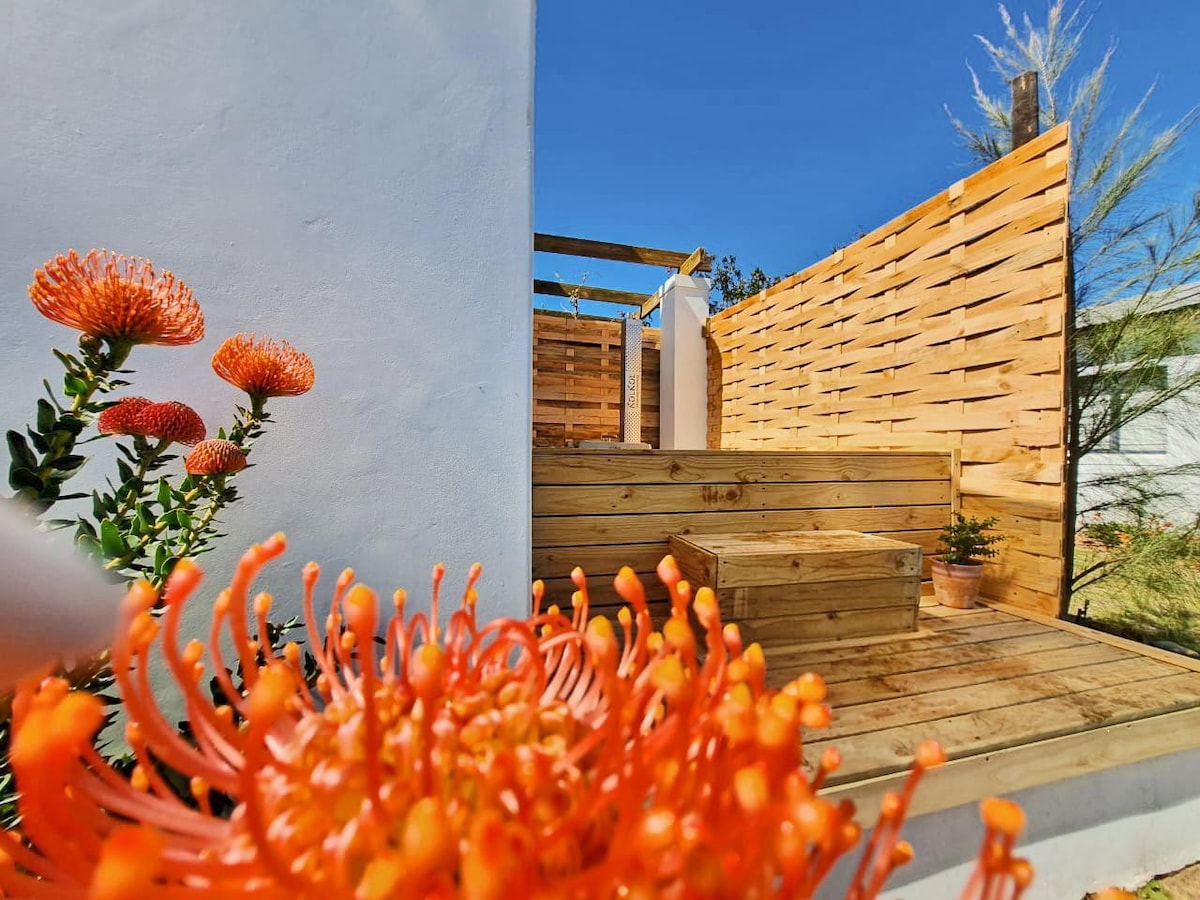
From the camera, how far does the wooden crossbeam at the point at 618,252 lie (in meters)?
3.93

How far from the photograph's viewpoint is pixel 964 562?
212 cm

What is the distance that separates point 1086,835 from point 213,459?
198 centimetres

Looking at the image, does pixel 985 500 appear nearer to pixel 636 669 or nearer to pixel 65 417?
pixel 636 669

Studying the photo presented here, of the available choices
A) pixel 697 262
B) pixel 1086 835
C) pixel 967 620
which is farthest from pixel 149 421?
pixel 697 262

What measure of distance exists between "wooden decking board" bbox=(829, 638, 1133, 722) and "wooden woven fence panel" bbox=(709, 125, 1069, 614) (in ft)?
1.36

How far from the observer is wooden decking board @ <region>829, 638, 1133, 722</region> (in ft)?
4.46

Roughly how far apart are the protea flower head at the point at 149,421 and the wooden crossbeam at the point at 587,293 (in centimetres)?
438

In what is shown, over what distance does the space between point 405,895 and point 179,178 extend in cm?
115

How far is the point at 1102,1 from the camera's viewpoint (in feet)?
7.29

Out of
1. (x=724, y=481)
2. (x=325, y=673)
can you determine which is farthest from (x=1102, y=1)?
(x=325, y=673)

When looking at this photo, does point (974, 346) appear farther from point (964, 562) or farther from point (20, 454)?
point (20, 454)

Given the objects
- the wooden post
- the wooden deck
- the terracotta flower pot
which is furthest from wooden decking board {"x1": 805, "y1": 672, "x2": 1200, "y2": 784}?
the wooden post

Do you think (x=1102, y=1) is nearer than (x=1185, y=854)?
No

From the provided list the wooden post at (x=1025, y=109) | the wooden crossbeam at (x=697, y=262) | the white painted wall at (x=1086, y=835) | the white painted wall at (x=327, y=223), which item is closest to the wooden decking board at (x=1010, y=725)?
the white painted wall at (x=1086, y=835)
